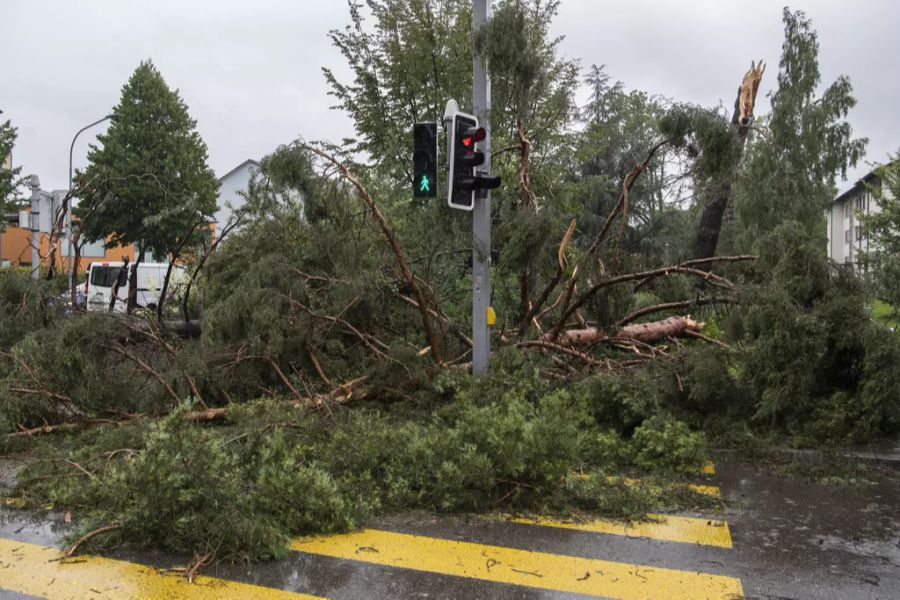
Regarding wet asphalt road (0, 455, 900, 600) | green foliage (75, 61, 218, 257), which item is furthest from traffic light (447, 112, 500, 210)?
green foliage (75, 61, 218, 257)

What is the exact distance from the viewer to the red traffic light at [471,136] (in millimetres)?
8312

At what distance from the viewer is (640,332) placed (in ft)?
34.7

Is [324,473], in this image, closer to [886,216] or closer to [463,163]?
[463,163]

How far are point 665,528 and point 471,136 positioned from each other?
15.6ft

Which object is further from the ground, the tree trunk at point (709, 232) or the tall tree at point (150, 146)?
the tall tree at point (150, 146)

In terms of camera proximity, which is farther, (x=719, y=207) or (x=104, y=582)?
(x=719, y=207)

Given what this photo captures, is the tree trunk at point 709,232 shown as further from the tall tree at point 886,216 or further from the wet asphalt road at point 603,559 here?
the wet asphalt road at point 603,559

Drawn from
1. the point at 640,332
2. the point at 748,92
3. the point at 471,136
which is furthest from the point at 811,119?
the point at 471,136

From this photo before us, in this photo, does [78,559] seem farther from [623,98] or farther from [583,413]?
[623,98]

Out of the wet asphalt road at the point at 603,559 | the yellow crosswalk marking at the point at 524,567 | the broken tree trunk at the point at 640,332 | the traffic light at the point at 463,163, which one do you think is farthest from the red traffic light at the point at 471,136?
the yellow crosswalk marking at the point at 524,567

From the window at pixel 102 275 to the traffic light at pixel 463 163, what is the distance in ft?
74.4

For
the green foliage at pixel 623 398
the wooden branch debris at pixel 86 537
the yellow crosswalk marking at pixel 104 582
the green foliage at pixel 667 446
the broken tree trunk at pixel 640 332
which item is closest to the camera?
the yellow crosswalk marking at pixel 104 582

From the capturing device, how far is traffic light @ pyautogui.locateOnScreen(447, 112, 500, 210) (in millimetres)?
8305

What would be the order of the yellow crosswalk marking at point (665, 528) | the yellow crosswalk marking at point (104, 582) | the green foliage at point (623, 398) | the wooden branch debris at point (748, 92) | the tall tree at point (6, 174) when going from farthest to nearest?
the tall tree at point (6, 174), the wooden branch debris at point (748, 92), the green foliage at point (623, 398), the yellow crosswalk marking at point (665, 528), the yellow crosswalk marking at point (104, 582)
